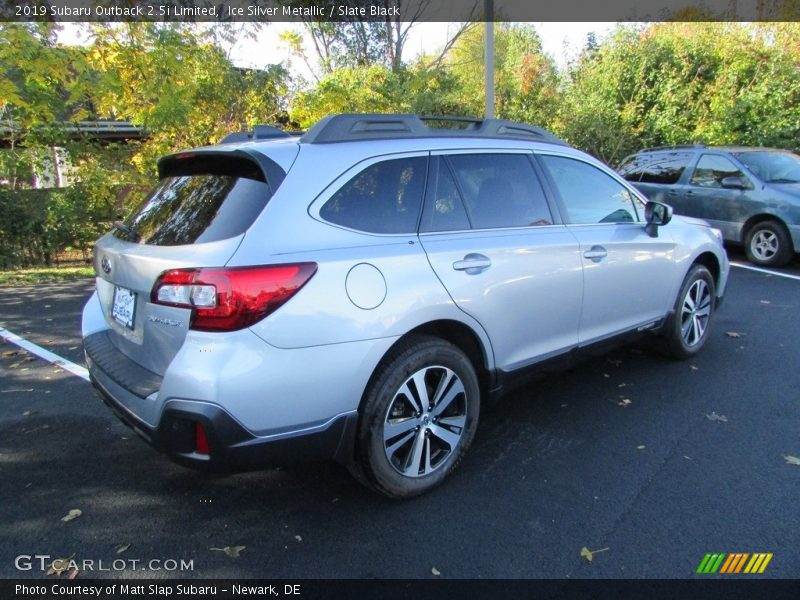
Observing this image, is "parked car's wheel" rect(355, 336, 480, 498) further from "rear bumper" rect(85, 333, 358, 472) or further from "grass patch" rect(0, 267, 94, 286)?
"grass patch" rect(0, 267, 94, 286)

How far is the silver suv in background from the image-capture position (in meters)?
7.82

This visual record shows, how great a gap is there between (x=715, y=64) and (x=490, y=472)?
14917 millimetres

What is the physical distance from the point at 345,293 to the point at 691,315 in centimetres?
347

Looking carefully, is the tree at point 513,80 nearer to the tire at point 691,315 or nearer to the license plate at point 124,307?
the tire at point 691,315

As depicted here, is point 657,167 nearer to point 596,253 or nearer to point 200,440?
point 596,253

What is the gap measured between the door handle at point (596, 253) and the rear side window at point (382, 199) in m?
1.28

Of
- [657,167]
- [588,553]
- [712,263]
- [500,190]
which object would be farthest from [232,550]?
[657,167]

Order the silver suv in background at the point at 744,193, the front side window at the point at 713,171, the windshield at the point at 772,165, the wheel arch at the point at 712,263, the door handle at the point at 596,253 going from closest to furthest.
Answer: the door handle at the point at 596,253
the wheel arch at the point at 712,263
the silver suv in background at the point at 744,193
the windshield at the point at 772,165
the front side window at the point at 713,171

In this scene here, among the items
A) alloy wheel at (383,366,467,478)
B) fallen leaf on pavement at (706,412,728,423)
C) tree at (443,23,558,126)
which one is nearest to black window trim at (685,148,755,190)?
fallen leaf on pavement at (706,412,728,423)

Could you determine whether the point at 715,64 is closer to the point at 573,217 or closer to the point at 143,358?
the point at 573,217

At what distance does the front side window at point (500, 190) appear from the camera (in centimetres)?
310

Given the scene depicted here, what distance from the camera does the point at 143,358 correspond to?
2.53 m

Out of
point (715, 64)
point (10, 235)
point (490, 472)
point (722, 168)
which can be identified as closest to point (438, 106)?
point (715, 64)

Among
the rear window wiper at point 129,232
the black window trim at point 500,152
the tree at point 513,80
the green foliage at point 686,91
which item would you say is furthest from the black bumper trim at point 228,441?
the tree at point 513,80
